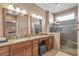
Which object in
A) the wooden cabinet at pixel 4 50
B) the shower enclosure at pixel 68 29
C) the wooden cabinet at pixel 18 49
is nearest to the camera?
the wooden cabinet at pixel 4 50

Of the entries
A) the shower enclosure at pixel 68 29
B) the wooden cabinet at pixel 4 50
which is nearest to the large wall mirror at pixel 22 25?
the wooden cabinet at pixel 4 50

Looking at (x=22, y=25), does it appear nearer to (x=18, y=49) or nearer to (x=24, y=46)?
(x=24, y=46)

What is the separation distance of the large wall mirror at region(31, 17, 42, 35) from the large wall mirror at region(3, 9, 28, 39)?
0.35 m

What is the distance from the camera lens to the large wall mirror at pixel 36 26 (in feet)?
9.34

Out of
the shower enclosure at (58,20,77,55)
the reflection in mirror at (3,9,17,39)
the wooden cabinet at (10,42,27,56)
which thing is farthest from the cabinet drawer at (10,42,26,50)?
the shower enclosure at (58,20,77,55)

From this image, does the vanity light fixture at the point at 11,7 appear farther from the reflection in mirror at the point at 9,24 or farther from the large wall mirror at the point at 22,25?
the large wall mirror at the point at 22,25

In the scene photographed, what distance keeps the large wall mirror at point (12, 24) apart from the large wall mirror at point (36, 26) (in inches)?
13.8

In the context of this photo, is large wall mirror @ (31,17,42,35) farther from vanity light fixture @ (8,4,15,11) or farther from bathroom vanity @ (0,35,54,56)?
vanity light fixture @ (8,4,15,11)

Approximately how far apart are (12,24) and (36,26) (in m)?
0.82

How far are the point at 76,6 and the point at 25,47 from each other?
5.38ft

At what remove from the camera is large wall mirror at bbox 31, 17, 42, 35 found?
2.85m

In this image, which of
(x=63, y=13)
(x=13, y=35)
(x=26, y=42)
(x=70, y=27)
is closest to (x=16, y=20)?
(x=13, y=35)

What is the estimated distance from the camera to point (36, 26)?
9.56ft

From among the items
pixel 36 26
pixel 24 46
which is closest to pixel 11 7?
pixel 36 26
